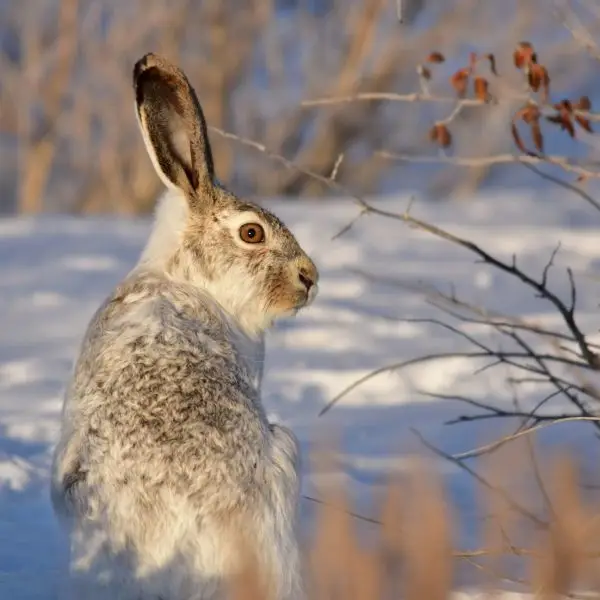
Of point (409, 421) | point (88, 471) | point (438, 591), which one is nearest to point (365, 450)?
point (409, 421)

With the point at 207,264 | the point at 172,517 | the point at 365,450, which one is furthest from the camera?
the point at 365,450

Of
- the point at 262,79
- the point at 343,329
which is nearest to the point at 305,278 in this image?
the point at 343,329

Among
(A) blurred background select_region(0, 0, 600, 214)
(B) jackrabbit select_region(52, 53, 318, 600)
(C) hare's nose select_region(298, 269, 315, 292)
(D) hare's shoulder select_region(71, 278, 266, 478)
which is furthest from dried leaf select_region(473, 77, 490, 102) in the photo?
(A) blurred background select_region(0, 0, 600, 214)

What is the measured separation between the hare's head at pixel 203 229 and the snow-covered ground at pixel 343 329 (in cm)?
22

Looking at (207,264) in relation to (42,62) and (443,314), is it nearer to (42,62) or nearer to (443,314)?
(443,314)

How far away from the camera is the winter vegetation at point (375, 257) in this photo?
383 centimetres

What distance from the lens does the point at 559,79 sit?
14.4 m

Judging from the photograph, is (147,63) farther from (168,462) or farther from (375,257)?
(375,257)

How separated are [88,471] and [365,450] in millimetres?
2568

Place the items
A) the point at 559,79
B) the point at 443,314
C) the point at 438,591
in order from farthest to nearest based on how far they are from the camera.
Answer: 1. the point at 559,79
2. the point at 443,314
3. the point at 438,591

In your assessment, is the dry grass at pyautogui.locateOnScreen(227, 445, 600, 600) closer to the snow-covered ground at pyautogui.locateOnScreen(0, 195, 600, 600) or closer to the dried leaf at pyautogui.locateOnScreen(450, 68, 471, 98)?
the snow-covered ground at pyautogui.locateOnScreen(0, 195, 600, 600)

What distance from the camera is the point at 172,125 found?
4.25 metres

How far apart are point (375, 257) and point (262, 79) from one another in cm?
659

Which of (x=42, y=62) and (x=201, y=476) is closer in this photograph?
(x=201, y=476)
